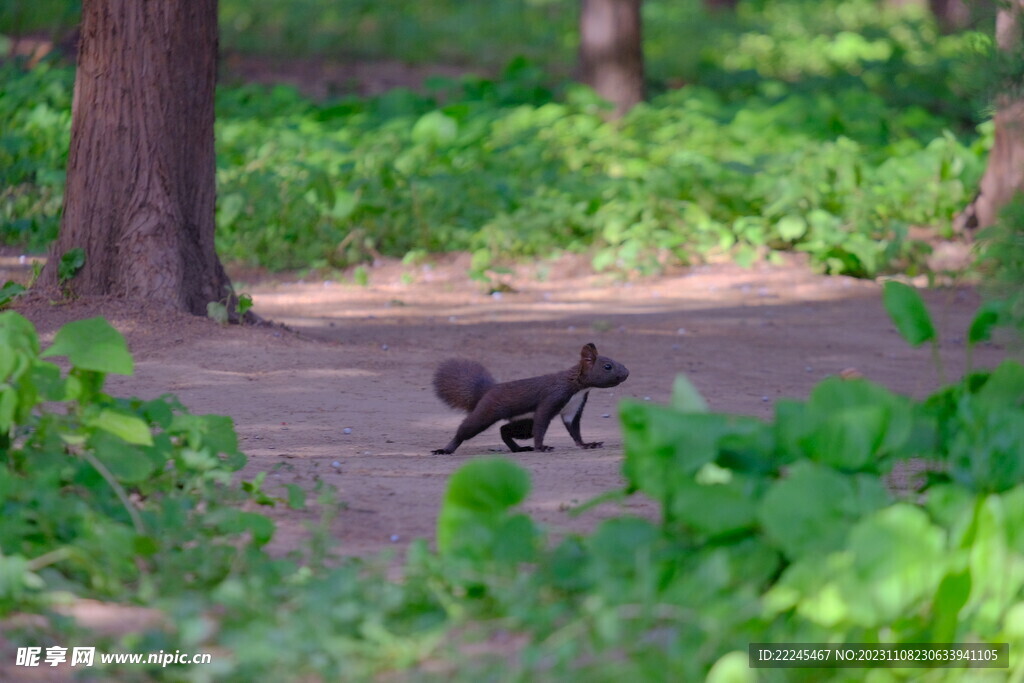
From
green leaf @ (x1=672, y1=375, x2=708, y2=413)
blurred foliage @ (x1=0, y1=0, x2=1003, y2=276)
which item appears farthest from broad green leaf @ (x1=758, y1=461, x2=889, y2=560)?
blurred foliage @ (x1=0, y1=0, x2=1003, y2=276)

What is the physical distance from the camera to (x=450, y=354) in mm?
7723

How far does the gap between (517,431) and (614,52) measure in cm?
1034

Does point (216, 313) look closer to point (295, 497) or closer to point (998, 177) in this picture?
point (295, 497)

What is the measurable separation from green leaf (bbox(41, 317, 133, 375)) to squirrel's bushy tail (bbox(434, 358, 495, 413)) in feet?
8.51

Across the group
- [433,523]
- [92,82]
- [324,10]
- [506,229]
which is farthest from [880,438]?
[324,10]

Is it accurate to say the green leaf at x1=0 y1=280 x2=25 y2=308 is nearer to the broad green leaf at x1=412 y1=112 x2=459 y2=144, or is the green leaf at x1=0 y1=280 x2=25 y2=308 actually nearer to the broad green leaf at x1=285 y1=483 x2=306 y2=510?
the broad green leaf at x1=285 y1=483 x2=306 y2=510

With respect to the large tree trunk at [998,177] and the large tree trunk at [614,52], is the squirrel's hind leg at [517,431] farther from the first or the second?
the large tree trunk at [614,52]

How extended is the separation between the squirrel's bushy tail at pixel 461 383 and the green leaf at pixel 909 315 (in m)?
2.60

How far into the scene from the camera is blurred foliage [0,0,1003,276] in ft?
35.5

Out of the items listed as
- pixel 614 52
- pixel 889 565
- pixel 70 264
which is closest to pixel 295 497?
pixel 889 565

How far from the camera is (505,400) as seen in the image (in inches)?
225

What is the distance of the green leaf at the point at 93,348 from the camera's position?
3393 millimetres

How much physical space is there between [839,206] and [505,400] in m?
6.58

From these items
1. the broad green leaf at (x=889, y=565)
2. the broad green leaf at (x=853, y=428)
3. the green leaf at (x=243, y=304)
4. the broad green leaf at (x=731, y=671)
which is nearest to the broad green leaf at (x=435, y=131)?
the green leaf at (x=243, y=304)
